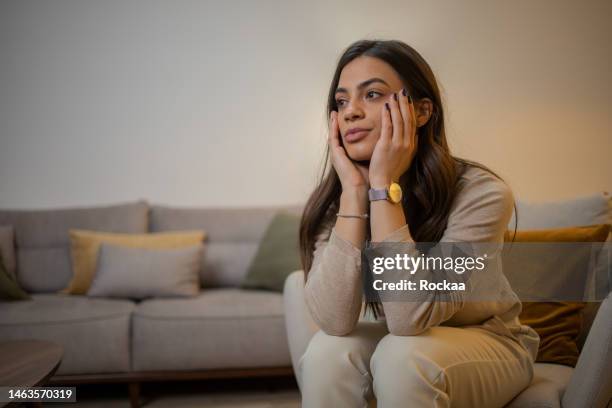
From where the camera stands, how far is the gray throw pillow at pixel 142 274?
7.77ft

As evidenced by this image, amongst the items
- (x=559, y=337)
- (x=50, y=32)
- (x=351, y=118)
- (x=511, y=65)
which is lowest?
(x=559, y=337)

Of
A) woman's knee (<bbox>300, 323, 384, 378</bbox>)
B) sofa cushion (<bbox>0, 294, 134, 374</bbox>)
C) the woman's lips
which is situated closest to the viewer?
woman's knee (<bbox>300, 323, 384, 378</bbox>)

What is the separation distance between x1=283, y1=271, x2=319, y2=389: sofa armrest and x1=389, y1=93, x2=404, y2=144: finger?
1.53ft

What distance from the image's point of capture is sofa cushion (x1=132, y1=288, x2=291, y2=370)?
2.15 m

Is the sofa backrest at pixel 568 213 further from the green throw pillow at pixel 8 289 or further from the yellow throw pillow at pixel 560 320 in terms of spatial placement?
the green throw pillow at pixel 8 289

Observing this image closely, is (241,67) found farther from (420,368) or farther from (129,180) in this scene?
(420,368)

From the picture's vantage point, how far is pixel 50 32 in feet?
9.57

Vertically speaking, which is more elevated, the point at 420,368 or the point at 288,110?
the point at 288,110

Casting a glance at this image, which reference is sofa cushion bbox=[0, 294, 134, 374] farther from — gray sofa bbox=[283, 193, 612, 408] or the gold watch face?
the gold watch face

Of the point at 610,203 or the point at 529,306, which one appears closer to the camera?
the point at 529,306

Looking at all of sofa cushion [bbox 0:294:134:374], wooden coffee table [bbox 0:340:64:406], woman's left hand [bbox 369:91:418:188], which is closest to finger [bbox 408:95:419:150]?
woman's left hand [bbox 369:91:418:188]

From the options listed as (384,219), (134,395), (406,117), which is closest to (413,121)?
(406,117)

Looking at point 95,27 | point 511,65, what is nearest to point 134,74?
point 95,27

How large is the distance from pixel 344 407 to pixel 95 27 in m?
2.65
